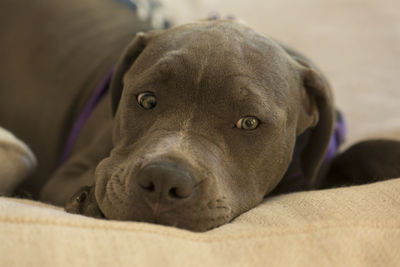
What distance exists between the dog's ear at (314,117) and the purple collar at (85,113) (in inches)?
35.8

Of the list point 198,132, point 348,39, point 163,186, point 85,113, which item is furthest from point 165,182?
point 348,39

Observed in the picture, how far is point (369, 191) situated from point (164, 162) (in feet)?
1.96

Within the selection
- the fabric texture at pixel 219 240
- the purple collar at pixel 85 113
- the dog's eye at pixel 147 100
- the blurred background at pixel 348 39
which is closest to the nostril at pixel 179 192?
the fabric texture at pixel 219 240

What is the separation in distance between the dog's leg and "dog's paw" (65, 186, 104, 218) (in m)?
1.02

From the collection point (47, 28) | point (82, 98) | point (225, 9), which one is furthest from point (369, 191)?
Answer: point (225, 9)

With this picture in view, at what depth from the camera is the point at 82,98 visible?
2.77 meters

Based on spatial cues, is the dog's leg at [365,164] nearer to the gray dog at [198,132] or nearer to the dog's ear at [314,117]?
the gray dog at [198,132]

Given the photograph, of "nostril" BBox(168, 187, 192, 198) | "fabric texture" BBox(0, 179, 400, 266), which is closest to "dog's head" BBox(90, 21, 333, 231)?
"nostril" BBox(168, 187, 192, 198)

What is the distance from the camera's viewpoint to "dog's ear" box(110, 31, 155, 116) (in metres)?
2.11

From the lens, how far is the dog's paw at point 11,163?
1918mm

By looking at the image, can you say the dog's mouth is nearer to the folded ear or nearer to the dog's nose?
the dog's nose

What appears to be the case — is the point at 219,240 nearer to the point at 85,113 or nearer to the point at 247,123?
the point at 247,123

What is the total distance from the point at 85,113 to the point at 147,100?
2.88 feet

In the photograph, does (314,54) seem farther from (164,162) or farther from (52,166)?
(164,162)
